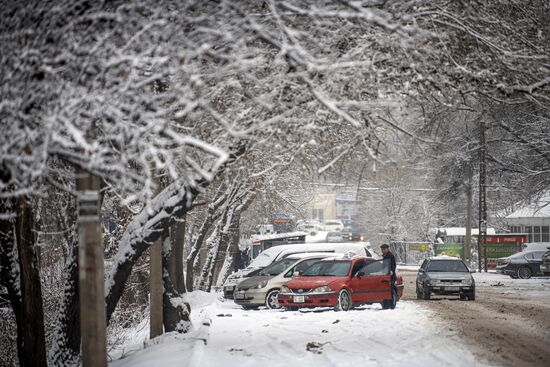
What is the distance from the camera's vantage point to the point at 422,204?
77.9 metres

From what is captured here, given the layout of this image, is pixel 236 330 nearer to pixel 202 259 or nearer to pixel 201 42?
pixel 201 42

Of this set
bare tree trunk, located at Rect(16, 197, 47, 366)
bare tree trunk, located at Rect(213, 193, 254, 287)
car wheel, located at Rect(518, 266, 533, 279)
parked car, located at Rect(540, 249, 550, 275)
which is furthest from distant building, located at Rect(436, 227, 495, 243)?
bare tree trunk, located at Rect(16, 197, 47, 366)

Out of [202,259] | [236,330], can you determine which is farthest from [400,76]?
[202,259]

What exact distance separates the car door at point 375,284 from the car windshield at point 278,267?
12.9 feet

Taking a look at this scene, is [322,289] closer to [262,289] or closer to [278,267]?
[262,289]

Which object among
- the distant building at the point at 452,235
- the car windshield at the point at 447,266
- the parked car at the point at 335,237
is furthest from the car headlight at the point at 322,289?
the parked car at the point at 335,237

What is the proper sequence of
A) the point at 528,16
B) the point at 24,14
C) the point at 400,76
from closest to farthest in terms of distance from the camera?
the point at 24,14 < the point at 400,76 < the point at 528,16

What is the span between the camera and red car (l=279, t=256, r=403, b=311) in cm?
2214

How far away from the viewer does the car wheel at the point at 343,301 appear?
73.4 feet

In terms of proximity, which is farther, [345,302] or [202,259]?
[202,259]

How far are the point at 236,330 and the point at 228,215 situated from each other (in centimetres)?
1565

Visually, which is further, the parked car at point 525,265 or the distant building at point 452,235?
the distant building at point 452,235

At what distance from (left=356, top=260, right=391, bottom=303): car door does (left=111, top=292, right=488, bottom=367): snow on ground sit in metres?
2.68

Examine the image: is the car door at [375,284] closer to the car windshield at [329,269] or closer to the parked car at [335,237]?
the car windshield at [329,269]
